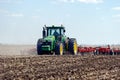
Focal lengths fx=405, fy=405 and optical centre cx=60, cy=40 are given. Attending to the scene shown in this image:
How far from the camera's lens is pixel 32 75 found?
601 inches

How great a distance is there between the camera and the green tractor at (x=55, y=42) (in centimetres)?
3067

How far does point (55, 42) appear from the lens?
31.1 metres

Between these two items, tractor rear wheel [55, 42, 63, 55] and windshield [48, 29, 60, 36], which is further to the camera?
windshield [48, 29, 60, 36]

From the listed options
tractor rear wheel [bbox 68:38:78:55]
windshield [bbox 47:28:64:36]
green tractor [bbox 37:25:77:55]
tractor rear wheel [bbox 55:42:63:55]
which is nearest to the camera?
tractor rear wheel [bbox 55:42:63:55]

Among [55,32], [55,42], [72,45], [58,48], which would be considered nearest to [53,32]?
[55,32]

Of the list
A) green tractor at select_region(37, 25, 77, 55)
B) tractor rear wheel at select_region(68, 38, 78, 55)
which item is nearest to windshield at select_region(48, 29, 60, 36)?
green tractor at select_region(37, 25, 77, 55)

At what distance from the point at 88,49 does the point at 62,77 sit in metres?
24.4

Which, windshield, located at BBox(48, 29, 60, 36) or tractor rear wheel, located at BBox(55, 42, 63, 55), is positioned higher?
windshield, located at BBox(48, 29, 60, 36)

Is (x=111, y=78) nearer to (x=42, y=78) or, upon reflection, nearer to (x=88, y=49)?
(x=42, y=78)

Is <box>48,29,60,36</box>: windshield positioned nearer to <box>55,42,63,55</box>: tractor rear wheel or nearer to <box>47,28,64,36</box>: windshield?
<box>47,28,64,36</box>: windshield

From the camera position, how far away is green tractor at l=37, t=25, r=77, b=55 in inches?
1208

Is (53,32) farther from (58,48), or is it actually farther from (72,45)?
(58,48)

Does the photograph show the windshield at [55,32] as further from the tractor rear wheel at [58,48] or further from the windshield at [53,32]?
the tractor rear wheel at [58,48]

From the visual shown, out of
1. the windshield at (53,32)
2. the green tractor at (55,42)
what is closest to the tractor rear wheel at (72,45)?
the green tractor at (55,42)
